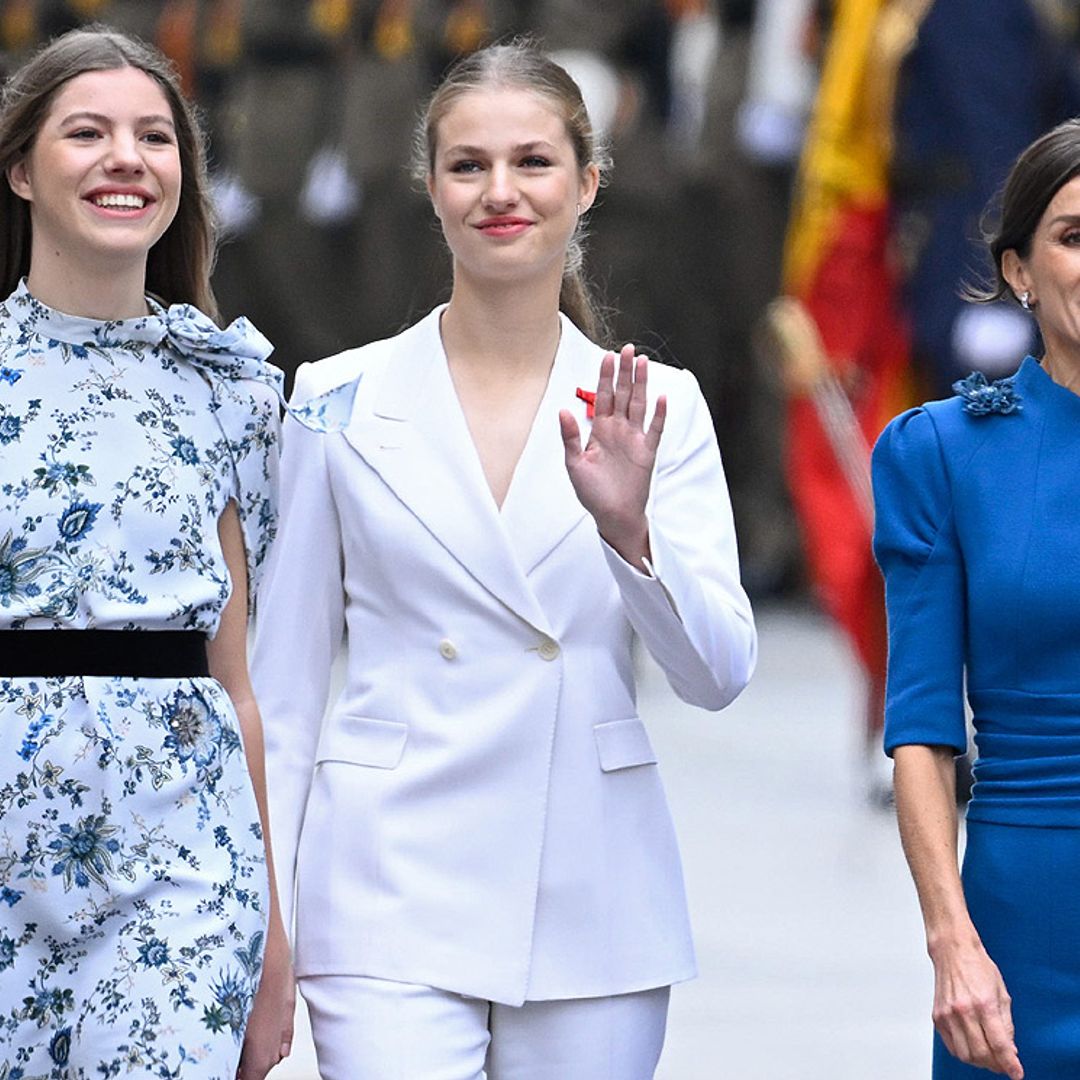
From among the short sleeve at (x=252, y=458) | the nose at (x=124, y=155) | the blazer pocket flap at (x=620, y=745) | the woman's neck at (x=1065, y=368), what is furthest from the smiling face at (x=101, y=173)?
the woman's neck at (x=1065, y=368)

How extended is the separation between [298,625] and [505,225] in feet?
1.80

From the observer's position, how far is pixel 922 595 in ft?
11.2

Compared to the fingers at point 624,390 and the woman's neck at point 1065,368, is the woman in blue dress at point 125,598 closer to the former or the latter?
the fingers at point 624,390

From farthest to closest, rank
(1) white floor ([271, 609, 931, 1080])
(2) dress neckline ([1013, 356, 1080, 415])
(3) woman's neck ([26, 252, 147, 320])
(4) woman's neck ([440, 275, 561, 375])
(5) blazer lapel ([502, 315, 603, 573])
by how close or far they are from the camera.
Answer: (1) white floor ([271, 609, 931, 1080])
(4) woman's neck ([440, 275, 561, 375])
(5) blazer lapel ([502, 315, 603, 573])
(3) woman's neck ([26, 252, 147, 320])
(2) dress neckline ([1013, 356, 1080, 415])

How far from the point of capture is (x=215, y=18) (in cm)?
1507

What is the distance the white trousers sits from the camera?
3596 mm

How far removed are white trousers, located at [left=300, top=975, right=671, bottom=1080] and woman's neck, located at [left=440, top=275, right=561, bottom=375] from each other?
0.79 m

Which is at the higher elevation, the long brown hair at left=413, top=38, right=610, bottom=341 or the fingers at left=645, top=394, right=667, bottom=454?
the long brown hair at left=413, top=38, right=610, bottom=341

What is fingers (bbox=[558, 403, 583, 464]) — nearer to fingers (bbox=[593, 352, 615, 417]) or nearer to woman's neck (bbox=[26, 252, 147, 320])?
fingers (bbox=[593, 352, 615, 417])

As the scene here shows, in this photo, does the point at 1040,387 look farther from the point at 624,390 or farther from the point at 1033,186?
the point at 624,390

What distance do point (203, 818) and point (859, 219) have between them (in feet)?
16.0

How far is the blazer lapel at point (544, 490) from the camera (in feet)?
12.4

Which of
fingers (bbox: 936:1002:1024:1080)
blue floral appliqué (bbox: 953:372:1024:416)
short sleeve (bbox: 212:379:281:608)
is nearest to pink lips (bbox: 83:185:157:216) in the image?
short sleeve (bbox: 212:379:281:608)

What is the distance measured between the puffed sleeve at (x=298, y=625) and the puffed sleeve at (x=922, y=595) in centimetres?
73
